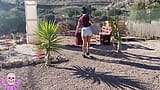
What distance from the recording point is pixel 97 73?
343 inches

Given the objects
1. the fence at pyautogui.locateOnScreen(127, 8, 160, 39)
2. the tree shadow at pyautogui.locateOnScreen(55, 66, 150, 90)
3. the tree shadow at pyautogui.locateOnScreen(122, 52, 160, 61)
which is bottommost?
the tree shadow at pyautogui.locateOnScreen(55, 66, 150, 90)

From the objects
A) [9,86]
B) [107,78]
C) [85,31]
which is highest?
[85,31]

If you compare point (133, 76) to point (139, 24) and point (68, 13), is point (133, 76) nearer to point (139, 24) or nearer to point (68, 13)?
point (139, 24)

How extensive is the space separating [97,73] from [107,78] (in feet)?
1.56

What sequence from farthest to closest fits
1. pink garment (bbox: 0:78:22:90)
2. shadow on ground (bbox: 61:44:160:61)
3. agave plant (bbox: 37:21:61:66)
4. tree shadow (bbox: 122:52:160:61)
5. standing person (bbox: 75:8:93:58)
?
standing person (bbox: 75:8:93:58) < shadow on ground (bbox: 61:44:160:61) < tree shadow (bbox: 122:52:160:61) < agave plant (bbox: 37:21:61:66) < pink garment (bbox: 0:78:22:90)

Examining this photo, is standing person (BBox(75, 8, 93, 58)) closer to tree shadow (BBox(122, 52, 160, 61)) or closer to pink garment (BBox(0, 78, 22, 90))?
tree shadow (BBox(122, 52, 160, 61))

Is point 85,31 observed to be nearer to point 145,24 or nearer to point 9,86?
point 9,86

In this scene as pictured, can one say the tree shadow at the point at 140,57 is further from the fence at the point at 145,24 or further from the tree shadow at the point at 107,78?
the fence at the point at 145,24

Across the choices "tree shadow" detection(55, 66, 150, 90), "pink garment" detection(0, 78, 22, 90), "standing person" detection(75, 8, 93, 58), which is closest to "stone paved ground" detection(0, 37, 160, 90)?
"tree shadow" detection(55, 66, 150, 90)

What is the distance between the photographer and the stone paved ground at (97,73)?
777cm

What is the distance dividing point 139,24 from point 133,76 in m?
11.7

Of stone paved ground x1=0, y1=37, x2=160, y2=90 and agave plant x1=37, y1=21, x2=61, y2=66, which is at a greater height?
agave plant x1=37, y1=21, x2=61, y2=66

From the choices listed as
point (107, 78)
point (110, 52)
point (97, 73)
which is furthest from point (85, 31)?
point (107, 78)

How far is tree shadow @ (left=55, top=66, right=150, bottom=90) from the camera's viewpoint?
25.5ft
